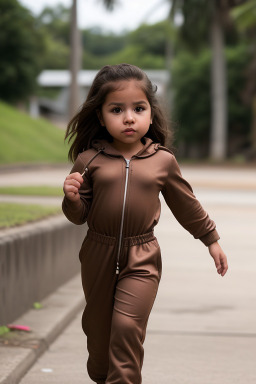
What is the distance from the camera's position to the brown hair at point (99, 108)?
370 cm

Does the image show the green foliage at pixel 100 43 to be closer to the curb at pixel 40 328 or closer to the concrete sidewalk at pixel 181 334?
the concrete sidewalk at pixel 181 334

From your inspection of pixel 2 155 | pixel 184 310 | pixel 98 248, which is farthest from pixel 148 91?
pixel 2 155

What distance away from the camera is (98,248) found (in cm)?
362

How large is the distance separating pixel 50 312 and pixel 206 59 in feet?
164

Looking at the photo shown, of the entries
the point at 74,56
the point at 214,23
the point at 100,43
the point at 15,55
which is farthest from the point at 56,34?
the point at 74,56

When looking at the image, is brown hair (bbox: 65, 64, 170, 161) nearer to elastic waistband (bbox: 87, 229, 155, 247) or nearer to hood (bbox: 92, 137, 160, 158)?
hood (bbox: 92, 137, 160, 158)

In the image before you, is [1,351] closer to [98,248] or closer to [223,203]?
[98,248]

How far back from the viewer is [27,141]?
42656 millimetres

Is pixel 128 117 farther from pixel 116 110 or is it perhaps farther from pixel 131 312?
pixel 131 312

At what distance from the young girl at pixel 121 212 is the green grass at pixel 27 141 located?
3006cm

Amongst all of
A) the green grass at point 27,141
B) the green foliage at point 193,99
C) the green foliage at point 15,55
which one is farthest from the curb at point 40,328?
the green foliage at point 15,55

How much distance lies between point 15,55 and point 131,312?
171ft

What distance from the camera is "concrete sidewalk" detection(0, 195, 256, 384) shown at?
4820 millimetres

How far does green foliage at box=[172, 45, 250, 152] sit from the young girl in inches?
1951
